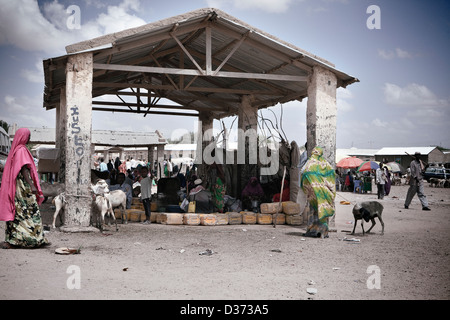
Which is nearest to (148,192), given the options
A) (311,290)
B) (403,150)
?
(311,290)

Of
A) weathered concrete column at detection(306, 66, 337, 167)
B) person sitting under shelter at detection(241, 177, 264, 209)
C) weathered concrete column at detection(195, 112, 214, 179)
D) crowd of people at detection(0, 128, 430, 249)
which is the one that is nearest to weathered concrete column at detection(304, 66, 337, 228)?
weathered concrete column at detection(306, 66, 337, 167)

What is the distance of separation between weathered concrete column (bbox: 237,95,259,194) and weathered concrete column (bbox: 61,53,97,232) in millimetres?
6303

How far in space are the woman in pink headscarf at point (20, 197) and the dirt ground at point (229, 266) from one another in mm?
228

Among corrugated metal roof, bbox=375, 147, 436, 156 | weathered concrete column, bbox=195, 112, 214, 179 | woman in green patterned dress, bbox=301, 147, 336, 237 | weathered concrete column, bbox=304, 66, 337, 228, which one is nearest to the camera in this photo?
woman in green patterned dress, bbox=301, 147, 336, 237

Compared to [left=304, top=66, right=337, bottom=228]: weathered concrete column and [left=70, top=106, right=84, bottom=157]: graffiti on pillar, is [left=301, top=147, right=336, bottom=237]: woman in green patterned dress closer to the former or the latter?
[left=304, top=66, right=337, bottom=228]: weathered concrete column

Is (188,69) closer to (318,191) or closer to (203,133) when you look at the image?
(318,191)

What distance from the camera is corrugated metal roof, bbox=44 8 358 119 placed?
8.70 meters

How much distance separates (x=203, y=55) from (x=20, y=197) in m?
7.46

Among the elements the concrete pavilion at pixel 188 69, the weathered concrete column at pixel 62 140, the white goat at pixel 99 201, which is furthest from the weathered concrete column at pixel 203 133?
the white goat at pixel 99 201

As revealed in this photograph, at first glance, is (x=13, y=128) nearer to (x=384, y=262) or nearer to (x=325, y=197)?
(x=325, y=197)

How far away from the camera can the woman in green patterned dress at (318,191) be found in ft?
26.7
